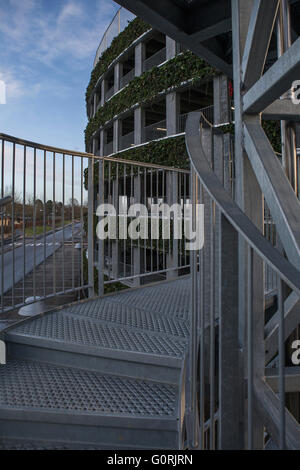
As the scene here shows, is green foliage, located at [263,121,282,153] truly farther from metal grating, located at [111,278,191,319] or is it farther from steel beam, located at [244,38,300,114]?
steel beam, located at [244,38,300,114]

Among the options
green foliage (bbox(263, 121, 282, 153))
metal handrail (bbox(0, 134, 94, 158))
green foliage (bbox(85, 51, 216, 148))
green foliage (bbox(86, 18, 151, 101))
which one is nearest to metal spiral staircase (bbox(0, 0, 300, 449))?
metal handrail (bbox(0, 134, 94, 158))

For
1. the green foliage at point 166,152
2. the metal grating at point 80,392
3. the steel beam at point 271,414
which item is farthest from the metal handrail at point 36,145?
the green foliage at point 166,152

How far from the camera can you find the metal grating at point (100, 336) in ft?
6.11

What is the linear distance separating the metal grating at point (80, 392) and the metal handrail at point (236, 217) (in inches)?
41.3

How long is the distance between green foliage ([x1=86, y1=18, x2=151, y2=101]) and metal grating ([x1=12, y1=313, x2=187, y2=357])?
18.4 metres

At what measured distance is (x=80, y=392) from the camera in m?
1.64

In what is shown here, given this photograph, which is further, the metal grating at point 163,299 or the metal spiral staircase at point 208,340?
the metal grating at point 163,299

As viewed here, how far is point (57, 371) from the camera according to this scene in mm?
1907

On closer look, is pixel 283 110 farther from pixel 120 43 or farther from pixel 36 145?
pixel 120 43

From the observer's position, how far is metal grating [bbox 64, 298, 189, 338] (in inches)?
89.9

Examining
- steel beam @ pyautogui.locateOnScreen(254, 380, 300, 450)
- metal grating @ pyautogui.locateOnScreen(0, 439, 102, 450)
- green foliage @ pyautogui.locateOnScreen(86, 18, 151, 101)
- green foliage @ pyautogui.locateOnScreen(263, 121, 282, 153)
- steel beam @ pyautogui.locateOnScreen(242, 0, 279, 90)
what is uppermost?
green foliage @ pyautogui.locateOnScreen(86, 18, 151, 101)

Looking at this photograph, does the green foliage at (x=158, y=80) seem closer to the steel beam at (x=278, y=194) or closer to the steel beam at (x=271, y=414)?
the steel beam at (x=278, y=194)

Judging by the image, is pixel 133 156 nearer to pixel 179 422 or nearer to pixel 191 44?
pixel 191 44
